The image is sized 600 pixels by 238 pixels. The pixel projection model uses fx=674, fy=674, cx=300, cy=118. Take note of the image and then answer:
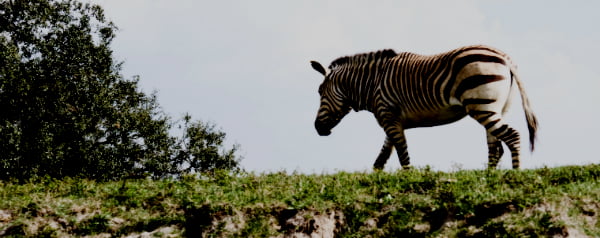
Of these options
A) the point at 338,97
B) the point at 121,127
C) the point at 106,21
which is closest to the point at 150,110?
the point at 121,127

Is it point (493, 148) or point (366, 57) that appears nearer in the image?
point (493, 148)

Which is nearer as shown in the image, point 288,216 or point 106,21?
point 288,216

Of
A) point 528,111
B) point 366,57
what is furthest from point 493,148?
point 366,57

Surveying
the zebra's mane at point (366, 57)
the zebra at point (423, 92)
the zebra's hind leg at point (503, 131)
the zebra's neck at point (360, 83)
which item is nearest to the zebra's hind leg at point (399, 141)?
the zebra at point (423, 92)

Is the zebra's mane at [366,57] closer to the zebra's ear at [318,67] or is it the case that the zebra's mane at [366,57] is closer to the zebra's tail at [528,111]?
the zebra's ear at [318,67]

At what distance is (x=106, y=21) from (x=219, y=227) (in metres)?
21.1

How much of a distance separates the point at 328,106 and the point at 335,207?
819 centimetres

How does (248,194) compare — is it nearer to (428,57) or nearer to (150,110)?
(428,57)

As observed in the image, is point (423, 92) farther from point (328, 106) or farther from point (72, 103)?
point (72, 103)

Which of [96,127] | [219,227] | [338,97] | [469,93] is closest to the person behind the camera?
[219,227]

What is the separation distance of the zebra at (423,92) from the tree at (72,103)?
1150 centimetres

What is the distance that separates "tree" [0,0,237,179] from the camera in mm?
24312

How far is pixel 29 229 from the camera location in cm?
947

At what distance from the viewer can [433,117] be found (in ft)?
47.0
